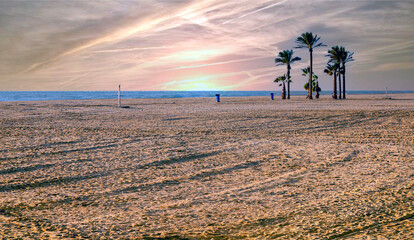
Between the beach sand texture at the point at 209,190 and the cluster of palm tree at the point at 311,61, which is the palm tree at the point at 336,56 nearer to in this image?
the cluster of palm tree at the point at 311,61

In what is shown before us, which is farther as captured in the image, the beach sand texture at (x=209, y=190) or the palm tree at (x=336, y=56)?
the palm tree at (x=336, y=56)

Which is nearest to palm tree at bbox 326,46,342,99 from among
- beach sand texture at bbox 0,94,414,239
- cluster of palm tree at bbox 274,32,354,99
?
cluster of palm tree at bbox 274,32,354,99

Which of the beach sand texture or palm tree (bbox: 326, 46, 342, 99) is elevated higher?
palm tree (bbox: 326, 46, 342, 99)

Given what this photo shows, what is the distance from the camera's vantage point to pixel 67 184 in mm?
4301

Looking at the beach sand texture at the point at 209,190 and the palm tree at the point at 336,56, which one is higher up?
the palm tree at the point at 336,56

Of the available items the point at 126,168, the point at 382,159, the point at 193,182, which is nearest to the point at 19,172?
the point at 126,168

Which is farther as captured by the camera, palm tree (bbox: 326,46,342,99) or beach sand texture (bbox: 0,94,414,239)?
palm tree (bbox: 326,46,342,99)

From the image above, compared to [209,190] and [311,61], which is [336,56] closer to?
[311,61]

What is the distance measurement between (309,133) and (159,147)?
15.1 feet

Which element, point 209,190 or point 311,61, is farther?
point 311,61

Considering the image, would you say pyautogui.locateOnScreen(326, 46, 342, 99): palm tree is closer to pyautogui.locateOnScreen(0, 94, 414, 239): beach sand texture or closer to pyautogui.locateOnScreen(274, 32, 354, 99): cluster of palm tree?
pyautogui.locateOnScreen(274, 32, 354, 99): cluster of palm tree

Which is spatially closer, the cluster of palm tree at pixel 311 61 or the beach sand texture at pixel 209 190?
the beach sand texture at pixel 209 190

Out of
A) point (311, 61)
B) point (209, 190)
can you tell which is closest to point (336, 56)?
point (311, 61)

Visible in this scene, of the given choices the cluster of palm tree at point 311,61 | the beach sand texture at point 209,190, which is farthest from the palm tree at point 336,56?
the beach sand texture at point 209,190
